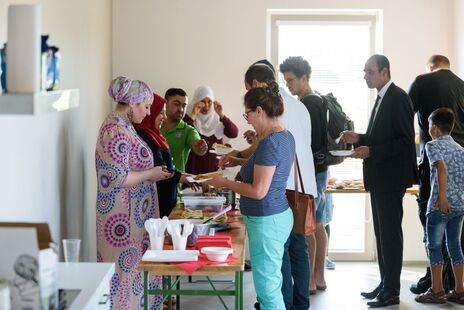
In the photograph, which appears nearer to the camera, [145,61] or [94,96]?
[94,96]

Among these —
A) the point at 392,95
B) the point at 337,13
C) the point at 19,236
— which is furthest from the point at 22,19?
the point at 337,13

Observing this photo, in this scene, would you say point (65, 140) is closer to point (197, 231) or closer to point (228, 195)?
point (228, 195)

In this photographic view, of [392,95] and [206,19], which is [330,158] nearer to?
[392,95]

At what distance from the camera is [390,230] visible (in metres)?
5.16

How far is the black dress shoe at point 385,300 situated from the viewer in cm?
529

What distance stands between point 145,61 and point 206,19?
0.63m

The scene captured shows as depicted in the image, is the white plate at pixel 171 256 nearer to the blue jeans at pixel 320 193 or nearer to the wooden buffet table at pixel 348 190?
the blue jeans at pixel 320 193

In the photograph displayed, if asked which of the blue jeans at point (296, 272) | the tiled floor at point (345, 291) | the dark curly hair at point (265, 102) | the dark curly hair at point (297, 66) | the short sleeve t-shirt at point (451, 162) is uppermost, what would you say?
the dark curly hair at point (297, 66)

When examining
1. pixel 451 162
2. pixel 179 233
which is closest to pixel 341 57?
pixel 451 162

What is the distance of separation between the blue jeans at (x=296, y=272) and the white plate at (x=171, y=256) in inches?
45.1

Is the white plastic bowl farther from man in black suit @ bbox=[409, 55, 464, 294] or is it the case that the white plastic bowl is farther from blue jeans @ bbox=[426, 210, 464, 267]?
man in black suit @ bbox=[409, 55, 464, 294]

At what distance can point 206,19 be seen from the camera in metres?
6.64

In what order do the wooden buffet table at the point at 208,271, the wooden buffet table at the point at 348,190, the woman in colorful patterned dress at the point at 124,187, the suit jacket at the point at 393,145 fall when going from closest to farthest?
the wooden buffet table at the point at 208,271 → the woman in colorful patterned dress at the point at 124,187 → the suit jacket at the point at 393,145 → the wooden buffet table at the point at 348,190

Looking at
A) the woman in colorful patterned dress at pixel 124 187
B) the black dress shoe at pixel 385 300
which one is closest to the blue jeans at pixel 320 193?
the black dress shoe at pixel 385 300
